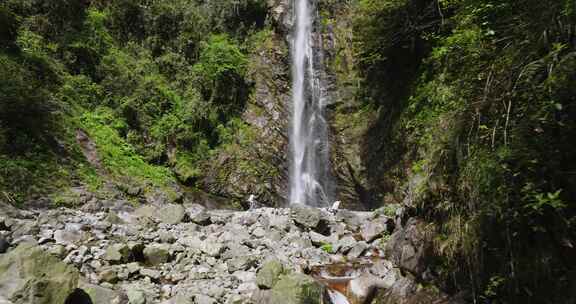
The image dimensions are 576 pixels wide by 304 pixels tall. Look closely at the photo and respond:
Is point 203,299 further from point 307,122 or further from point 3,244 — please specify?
point 307,122

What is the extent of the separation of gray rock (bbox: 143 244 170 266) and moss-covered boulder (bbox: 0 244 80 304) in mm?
1674

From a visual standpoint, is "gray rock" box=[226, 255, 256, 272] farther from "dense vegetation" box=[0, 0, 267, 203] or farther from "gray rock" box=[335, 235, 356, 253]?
"dense vegetation" box=[0, 0, 267, 203]

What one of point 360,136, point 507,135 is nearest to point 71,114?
point 360,136

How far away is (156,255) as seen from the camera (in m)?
5.80

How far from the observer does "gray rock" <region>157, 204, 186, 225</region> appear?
7.94 metres

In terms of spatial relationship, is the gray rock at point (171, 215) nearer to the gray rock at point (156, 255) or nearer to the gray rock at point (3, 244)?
the gray rock at point (156, 255)

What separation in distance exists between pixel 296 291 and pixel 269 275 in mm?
680

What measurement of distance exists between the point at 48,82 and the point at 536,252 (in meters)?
13.2

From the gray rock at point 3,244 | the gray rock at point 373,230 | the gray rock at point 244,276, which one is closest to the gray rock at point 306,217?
the gray rock at point 373,230

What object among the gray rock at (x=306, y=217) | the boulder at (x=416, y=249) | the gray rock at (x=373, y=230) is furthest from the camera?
the gray rock at (x=306, y=217)

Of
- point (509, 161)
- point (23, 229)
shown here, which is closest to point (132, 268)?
point (23, 229)

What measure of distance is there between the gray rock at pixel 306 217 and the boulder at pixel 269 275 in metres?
3.32

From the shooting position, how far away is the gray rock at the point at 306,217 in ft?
27.8

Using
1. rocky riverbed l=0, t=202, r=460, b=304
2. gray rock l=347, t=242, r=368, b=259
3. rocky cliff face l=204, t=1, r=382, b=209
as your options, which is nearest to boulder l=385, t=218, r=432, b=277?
rocky riverbed l=0, t=202, r=460, b=304
